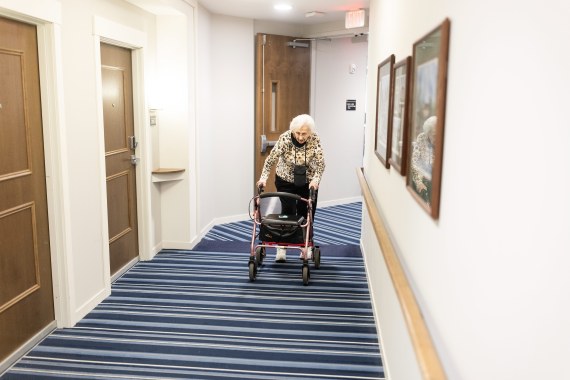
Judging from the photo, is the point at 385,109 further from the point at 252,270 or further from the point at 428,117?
the point at 252,270

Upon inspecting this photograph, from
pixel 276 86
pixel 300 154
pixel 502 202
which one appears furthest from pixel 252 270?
pixel 502 202

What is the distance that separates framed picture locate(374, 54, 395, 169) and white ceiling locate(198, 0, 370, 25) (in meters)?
2.10

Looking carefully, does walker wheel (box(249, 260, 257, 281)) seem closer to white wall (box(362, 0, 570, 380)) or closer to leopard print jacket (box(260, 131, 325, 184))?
leopard print jacket (box(260, 131, 325, 184))

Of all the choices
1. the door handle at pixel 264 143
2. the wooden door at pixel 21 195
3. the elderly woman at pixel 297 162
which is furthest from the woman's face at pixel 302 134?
the door handle at pixel 264 143

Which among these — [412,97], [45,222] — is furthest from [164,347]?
[412,97]

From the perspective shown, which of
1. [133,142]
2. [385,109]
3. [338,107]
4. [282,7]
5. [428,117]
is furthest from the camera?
[338,107]

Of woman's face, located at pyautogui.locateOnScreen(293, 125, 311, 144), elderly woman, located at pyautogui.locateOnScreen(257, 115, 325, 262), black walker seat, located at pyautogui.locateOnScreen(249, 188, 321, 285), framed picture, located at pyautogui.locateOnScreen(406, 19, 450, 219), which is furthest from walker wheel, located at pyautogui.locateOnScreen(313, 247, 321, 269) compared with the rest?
framed picture, located at pyautogui.locateOnScreen(406, 19, 450, 219)

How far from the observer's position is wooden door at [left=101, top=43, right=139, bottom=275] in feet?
14.6

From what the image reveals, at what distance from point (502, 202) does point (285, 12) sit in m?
5.65

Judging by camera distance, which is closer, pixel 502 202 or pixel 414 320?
pixel 502 202

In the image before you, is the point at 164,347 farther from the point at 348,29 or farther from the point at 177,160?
the point at 348,29

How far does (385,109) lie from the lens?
3637 millimetres

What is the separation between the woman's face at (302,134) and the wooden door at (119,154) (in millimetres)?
1603

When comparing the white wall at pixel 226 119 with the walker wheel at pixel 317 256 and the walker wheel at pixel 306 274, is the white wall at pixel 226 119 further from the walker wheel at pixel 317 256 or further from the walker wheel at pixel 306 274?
the walker wheel at pixel 306 274
